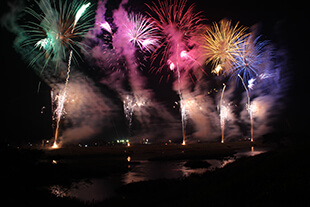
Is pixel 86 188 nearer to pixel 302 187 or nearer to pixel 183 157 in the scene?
pixel 302 187

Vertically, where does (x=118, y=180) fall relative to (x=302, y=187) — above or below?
below

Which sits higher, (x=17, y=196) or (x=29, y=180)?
(x=29, y=180)

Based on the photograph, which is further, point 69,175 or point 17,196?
point 69,175

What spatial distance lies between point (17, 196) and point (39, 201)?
1044mm

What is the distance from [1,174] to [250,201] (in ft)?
25.2

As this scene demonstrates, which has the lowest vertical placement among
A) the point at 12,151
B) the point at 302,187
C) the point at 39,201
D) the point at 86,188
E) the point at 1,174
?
the point at 86,188

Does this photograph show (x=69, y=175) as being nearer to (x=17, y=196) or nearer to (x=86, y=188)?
(x=17, y=196)

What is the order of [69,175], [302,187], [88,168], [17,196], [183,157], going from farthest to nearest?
1. [183,157]
2. [88,168]
3. [69,175]
4. [17,196]
5. [302,187]

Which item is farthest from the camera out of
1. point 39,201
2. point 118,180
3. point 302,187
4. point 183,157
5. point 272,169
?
point 183,157

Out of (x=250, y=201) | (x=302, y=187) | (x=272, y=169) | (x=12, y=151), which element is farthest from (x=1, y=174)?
(x=272, y=169)

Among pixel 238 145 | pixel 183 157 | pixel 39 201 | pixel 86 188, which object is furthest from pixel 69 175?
pixel 238 145

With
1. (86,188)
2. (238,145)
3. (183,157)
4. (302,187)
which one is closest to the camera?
(302,187)

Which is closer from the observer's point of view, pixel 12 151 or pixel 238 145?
pixel 12 151

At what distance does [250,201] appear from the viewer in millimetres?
6906
